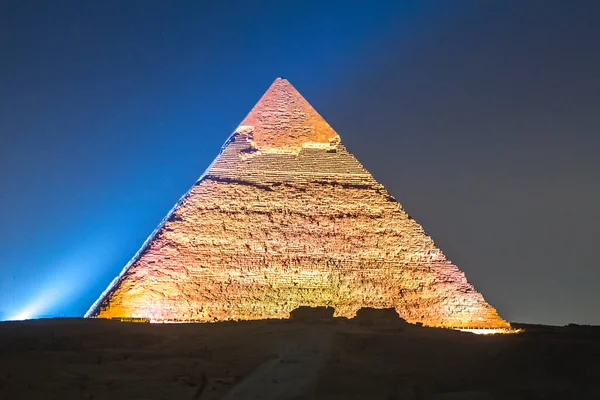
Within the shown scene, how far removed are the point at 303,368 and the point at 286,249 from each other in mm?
17454

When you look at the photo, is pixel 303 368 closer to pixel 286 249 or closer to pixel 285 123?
pixel 286 249

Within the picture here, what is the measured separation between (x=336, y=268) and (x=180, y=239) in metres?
5.77

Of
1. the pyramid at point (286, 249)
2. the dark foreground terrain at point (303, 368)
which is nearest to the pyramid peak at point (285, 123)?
the pyramid at point (286, 249)

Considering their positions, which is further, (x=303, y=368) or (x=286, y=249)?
(x=286, y=249)

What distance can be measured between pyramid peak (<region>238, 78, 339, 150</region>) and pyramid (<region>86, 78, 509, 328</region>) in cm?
6

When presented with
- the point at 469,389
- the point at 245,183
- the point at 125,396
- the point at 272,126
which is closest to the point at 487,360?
the point at 469,389

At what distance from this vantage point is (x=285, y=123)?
2839 cm

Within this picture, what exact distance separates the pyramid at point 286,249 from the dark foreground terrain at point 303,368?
40.3 feet

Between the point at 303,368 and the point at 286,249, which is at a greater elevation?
the point at 286,249

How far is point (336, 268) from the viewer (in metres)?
24.4

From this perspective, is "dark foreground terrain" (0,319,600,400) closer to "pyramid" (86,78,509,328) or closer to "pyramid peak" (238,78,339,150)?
"pyramid" (86,78,509,328)

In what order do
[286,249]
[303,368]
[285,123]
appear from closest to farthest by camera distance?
[303,368] < [286,249] < [285,123]

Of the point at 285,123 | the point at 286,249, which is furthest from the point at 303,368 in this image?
the point at 285,123

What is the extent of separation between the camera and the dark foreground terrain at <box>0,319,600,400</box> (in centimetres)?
593
